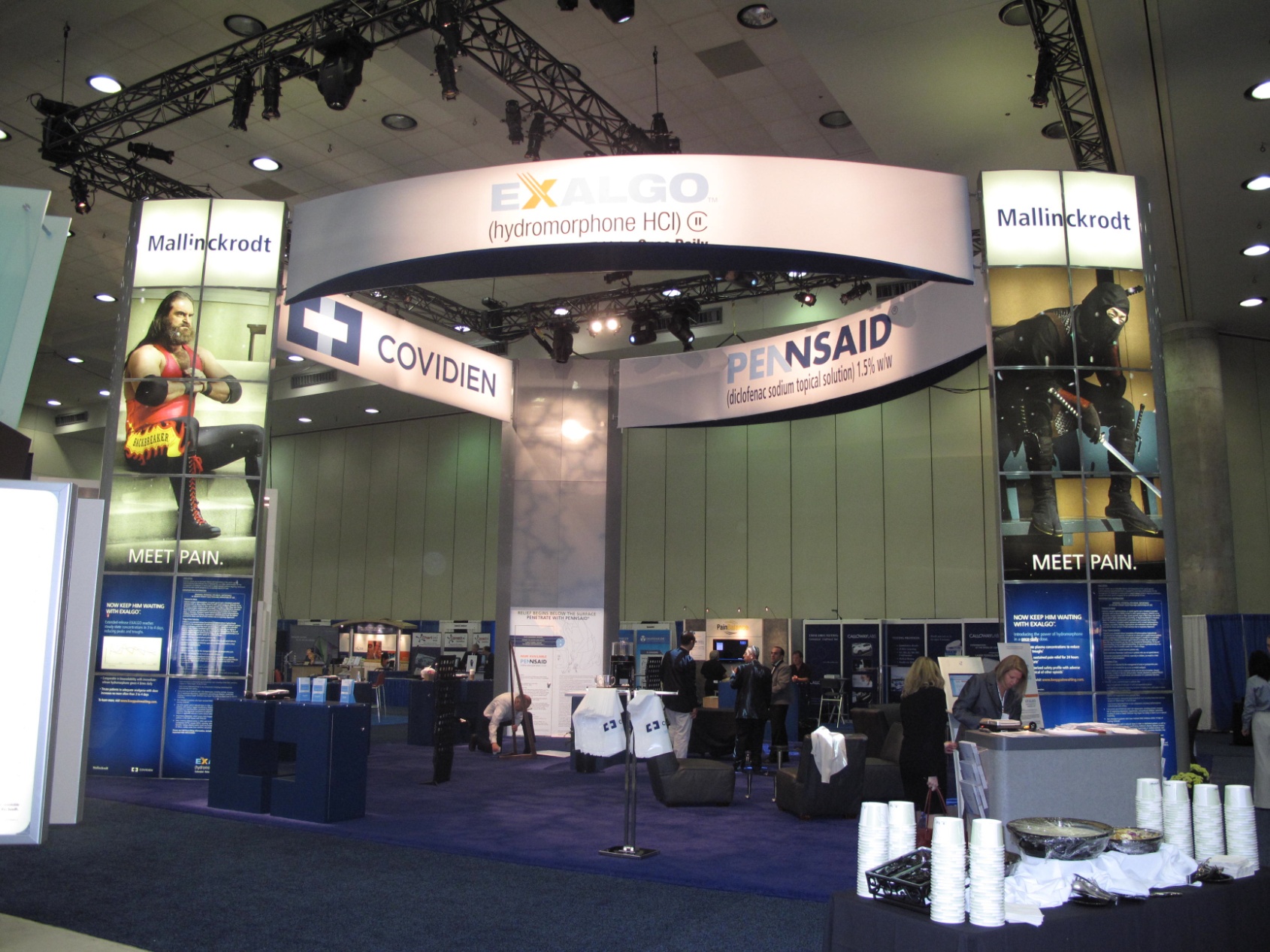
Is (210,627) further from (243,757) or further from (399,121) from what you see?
(399,121)

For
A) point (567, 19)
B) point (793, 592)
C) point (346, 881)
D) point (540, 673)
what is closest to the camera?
point (346, 881)

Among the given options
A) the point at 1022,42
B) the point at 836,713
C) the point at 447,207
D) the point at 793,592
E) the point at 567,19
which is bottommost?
the point at 836,713

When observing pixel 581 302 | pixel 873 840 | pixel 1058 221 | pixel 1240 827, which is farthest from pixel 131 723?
pixel 581 302

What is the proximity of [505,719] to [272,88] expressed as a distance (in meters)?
6.65

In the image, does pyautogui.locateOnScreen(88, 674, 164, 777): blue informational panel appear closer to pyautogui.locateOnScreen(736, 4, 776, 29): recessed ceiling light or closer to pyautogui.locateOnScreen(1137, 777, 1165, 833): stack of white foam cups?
pyautogui.locateOnScreen(736, 4, 776, 29): recessed ceiling light

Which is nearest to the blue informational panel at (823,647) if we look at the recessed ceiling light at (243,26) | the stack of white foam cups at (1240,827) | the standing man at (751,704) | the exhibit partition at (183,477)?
the standing man at (751,704)

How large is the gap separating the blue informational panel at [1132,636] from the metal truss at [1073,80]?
3912mm

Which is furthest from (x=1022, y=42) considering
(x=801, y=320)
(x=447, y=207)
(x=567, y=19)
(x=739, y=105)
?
(x=801, y=320)

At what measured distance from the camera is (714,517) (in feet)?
61.2

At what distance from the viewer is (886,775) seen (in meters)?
7.40

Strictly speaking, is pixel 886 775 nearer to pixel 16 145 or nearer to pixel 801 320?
pixel 801 320

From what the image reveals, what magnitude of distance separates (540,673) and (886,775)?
5.17 meters

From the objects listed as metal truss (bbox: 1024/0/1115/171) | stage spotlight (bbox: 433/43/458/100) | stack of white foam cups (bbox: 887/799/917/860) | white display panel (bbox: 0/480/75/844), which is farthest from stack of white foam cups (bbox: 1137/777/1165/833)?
stage spotlight (bbox: 433/43/458/100)

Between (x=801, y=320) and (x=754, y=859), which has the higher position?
(x=801, y=320)
